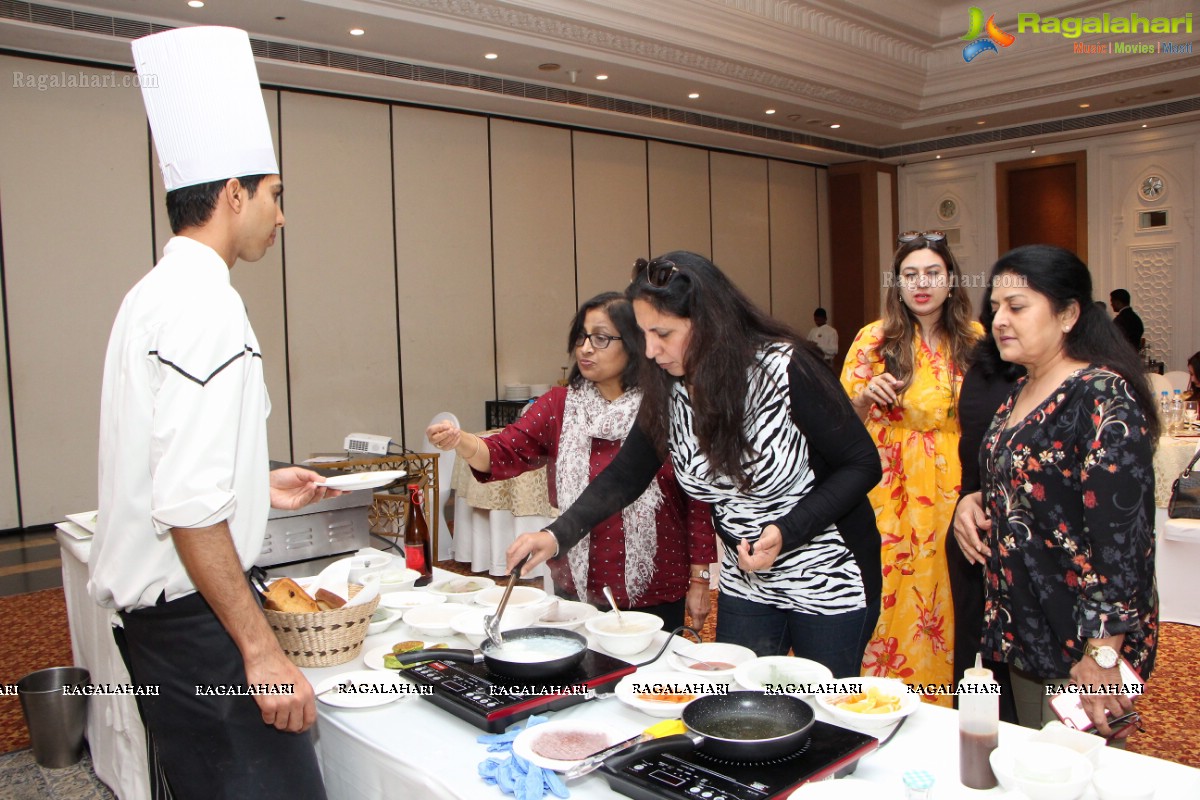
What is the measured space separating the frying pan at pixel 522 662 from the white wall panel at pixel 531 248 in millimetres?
6852

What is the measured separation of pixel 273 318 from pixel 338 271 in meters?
0.67

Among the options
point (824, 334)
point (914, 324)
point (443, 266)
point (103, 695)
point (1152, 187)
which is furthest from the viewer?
point (824, 334)

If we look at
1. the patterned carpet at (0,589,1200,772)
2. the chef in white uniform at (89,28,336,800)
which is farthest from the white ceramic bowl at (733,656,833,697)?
the patterned carpet at (0,589,1200,772)

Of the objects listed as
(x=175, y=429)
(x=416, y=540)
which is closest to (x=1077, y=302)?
(x=175, y=429)

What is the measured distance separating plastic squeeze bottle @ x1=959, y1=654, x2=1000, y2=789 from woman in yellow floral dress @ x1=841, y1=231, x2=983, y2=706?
152 centimetres

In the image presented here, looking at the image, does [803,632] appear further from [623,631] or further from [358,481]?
[358,481]

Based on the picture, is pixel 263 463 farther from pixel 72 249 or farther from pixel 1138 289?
pixel 1138 289

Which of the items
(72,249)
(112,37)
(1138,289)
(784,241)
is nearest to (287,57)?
(112,37)

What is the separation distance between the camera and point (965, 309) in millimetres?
2883

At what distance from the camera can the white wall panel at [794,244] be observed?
1128 centimetres

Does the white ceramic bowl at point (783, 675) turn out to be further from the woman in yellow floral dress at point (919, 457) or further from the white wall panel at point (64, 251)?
the white wall panel at point (64, 251)

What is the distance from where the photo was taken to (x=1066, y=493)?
175cm

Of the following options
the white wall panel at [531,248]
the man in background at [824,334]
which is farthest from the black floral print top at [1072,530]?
the man in background at [824,334]

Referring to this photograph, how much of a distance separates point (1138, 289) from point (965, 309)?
9166 millimetres
